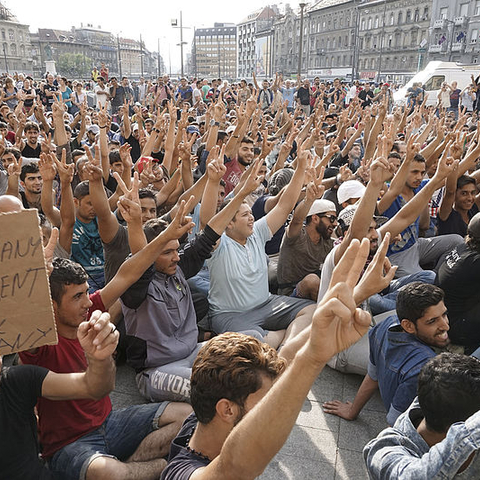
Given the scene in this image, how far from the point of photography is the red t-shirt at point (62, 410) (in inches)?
88.9

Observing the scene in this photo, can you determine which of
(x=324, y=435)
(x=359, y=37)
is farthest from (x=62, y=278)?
(x=359, y=37)

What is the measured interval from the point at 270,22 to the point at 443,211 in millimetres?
115290

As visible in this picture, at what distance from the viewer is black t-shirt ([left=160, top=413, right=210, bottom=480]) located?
148cm

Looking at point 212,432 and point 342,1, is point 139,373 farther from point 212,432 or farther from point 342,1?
point 342,1

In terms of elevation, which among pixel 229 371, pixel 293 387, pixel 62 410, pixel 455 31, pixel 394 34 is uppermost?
pixel 394 34

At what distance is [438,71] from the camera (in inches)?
810

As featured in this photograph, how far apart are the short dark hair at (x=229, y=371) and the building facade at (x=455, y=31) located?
59839mm

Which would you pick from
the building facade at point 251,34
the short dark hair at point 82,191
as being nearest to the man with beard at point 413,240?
the short dark hair at point 82,191

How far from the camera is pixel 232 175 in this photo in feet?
21.2

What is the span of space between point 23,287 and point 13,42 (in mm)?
102498

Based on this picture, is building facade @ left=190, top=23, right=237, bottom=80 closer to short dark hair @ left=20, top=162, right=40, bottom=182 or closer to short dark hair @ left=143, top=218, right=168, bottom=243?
short dark hair @ left=20, top=162, right=40, bottom=182

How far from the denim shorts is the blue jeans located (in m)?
1.98

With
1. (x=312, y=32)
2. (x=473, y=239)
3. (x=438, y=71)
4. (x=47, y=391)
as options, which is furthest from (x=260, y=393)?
(x=312, y=32)

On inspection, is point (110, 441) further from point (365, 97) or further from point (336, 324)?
point (365, 97)
